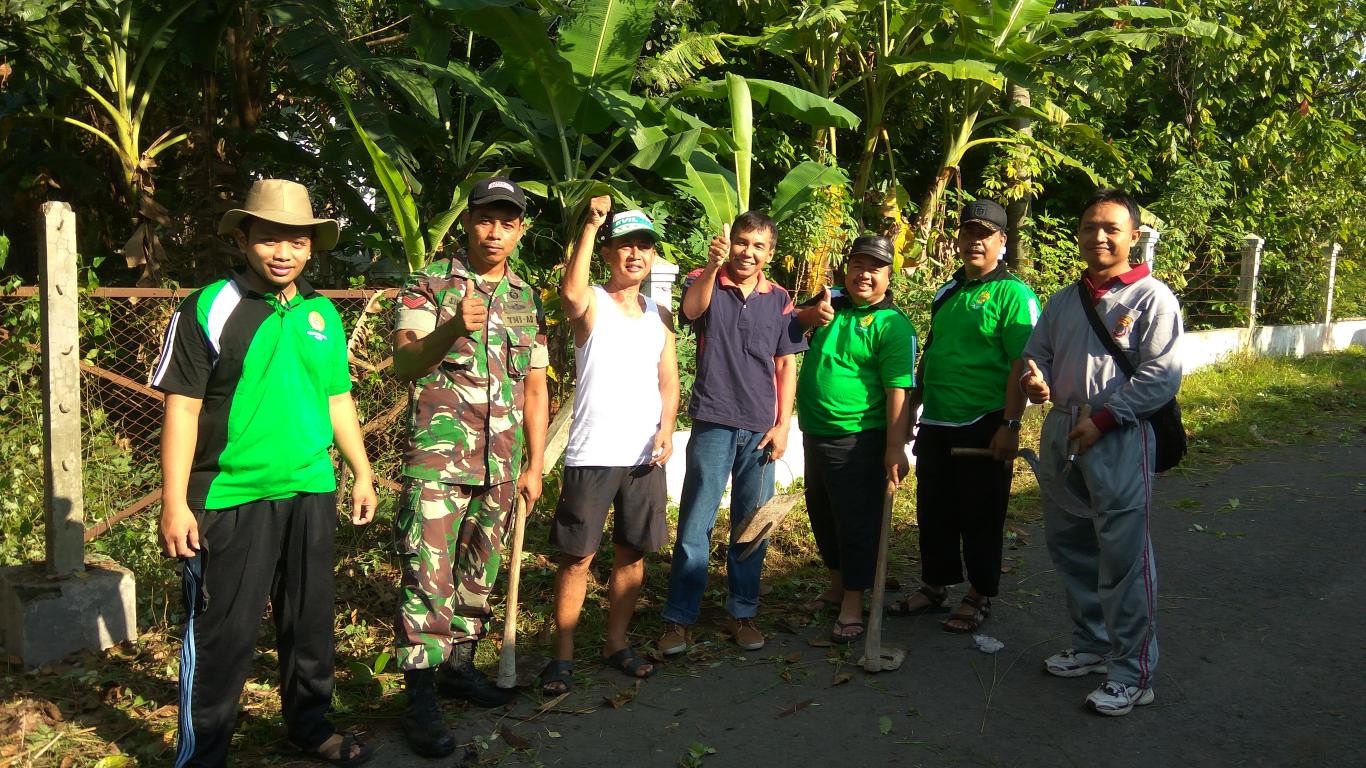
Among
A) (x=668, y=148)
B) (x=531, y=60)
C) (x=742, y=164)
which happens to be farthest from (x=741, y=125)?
(x=531, y=60)

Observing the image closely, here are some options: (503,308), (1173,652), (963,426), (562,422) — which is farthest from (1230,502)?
(503,308)

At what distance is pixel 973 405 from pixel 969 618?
3.29 ft

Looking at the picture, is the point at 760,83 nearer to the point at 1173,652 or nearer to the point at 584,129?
the point at 584,129

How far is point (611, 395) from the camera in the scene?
401 centimetres

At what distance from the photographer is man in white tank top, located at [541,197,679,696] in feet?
13.0

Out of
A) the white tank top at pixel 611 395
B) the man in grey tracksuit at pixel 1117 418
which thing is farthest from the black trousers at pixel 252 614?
the man in grey tracksuit at pixel 1117 418

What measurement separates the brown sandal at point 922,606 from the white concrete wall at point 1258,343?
212cm

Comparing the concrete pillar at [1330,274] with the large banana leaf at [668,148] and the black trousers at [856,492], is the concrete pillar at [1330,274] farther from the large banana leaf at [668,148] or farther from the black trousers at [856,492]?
the black trousers at [856,492]

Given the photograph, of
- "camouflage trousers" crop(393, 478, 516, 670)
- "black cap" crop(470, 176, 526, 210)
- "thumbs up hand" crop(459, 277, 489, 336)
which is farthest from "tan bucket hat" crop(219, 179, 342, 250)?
"camouflage trousers" crop(393, 478, 516, 670)

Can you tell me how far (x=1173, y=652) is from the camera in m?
A: 4.36

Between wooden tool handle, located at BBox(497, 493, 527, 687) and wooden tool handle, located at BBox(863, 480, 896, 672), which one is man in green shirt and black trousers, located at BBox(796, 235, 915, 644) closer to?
wooden tool handle, located at BBox(863, 480, 896, 672)

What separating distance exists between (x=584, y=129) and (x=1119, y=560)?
4.41 m

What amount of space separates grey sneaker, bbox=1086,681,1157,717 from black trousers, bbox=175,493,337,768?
277cm

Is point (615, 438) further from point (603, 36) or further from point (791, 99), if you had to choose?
point (791, 99)
